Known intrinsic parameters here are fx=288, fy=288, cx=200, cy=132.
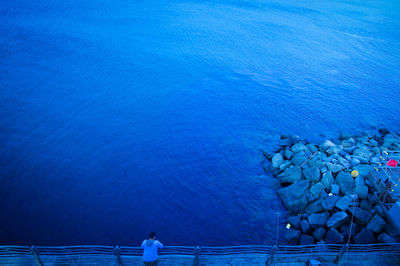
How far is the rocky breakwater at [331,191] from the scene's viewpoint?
1419 centimetres

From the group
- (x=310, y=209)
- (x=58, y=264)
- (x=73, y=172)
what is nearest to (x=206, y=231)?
(x=310, y=209)

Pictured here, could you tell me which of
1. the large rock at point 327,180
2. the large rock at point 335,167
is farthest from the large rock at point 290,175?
the large rock at point 335,167

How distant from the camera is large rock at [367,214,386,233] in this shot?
44.8 ft

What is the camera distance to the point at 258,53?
1451 inches

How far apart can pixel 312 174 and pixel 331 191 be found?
5.35 feet

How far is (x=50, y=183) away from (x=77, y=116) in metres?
7.40

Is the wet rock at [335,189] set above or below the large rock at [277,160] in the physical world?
below

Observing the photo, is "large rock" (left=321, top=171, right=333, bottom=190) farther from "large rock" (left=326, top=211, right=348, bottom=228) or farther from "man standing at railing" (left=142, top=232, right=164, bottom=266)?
"man standing at railing" (left=142, top=232, right=164, bottom=266)

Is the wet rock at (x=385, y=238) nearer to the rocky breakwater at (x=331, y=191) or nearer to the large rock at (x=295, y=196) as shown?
the rocky breakwater at (x=331, y=191)

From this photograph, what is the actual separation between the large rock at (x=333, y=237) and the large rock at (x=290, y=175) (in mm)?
4551

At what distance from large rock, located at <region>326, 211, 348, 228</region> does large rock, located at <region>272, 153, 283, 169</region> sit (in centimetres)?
561

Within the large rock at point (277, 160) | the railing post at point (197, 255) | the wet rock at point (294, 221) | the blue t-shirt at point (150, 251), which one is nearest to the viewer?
the blue t-shirt at point (150, 251)

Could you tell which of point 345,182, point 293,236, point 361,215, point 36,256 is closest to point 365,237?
point 361,215

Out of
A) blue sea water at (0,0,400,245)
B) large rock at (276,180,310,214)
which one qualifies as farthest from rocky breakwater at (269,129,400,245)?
blue sea water at (0,0,400,245)
